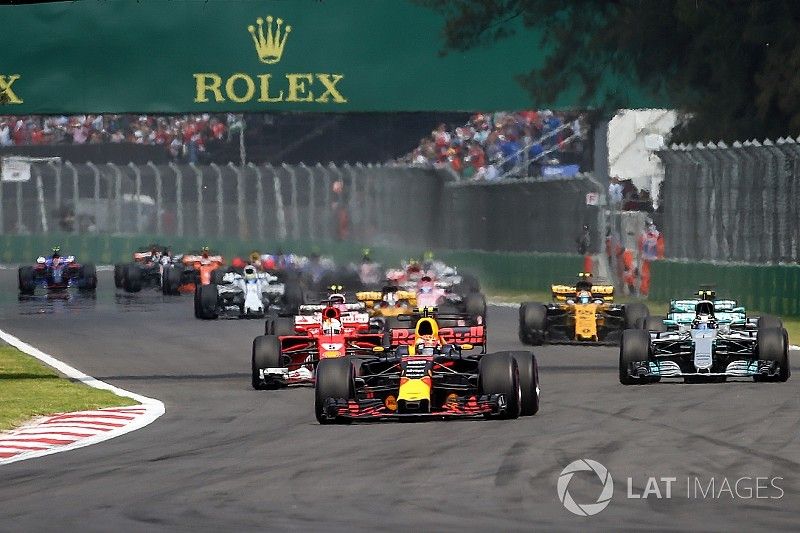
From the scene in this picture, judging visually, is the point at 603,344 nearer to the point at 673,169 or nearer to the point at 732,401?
the point at 732,401

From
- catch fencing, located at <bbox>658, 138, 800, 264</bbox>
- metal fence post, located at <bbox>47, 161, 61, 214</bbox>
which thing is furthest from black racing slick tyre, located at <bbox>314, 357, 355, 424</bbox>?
metal fence post, located at <bbox>47, 161, 61, 214</bbox>

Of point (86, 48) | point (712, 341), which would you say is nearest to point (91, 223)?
point (86, 48)

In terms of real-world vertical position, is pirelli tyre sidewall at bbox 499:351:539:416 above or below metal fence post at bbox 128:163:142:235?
below

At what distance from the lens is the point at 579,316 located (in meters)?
24.2

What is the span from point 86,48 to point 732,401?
21.2m

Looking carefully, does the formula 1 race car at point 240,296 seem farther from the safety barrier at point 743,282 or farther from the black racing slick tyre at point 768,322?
the black racing slick tyre at point 768,322

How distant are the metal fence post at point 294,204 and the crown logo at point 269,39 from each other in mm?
15969

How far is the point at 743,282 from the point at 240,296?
25.0 feet

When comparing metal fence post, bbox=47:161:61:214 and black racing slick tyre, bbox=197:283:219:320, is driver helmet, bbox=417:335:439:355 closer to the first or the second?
black racing slick tyre, bbox=197:283:219:320

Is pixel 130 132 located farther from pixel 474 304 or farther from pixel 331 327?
pixel 331 327

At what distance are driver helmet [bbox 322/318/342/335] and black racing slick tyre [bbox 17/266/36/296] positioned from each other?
23.3 meters

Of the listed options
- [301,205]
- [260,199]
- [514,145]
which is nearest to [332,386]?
[301,205]

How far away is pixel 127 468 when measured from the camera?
12414mm

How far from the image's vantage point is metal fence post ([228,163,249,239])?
173 ft
